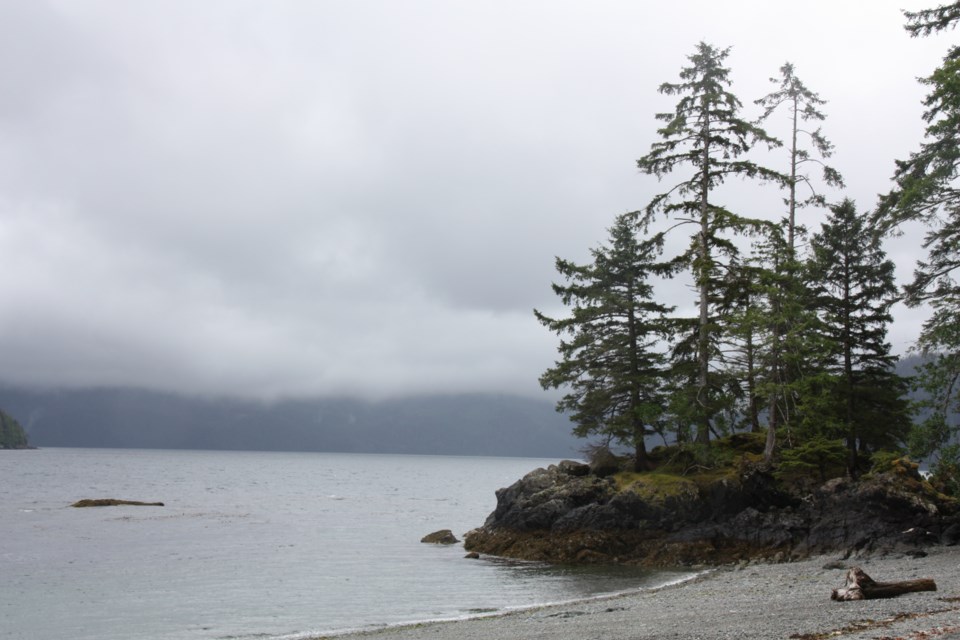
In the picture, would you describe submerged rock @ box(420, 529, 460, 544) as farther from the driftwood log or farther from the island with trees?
the driftwood log

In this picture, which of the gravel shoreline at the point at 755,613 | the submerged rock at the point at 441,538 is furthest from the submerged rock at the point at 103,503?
the gravel shoreline at the point at 755,613

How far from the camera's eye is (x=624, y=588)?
24.4m

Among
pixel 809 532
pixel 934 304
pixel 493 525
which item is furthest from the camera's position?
pixel 493 525

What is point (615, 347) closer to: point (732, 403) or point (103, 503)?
point (732, 403)

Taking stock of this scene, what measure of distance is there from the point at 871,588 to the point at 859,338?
2159 cm

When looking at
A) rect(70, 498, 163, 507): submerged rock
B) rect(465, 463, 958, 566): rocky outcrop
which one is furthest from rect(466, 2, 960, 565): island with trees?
rect(70, 498, 163, 507): submerged rock

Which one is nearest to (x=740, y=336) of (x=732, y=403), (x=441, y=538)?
(x=732, y=403)

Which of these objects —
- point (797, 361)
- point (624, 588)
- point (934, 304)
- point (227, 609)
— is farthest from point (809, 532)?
point (227, 609)

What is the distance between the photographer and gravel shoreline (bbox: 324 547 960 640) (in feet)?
38.3

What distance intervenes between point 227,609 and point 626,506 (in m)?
17.3

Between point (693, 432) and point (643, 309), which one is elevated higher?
point (643, 309)

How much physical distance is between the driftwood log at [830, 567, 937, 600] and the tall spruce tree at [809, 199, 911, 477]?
17.7m

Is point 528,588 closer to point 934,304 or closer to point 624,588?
point 624,588

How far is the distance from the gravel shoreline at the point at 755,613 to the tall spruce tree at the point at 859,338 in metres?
9.07
